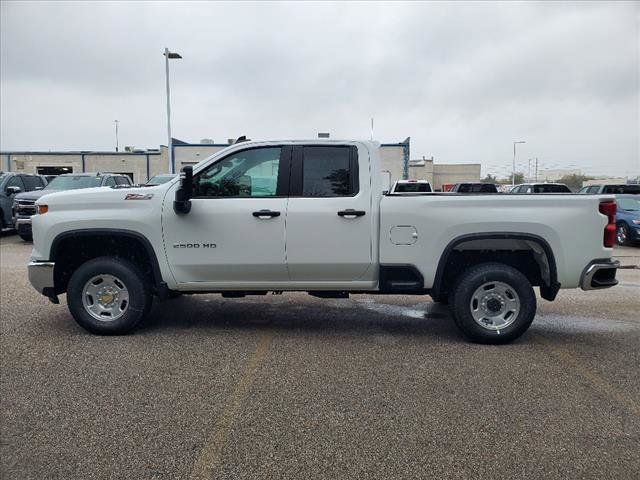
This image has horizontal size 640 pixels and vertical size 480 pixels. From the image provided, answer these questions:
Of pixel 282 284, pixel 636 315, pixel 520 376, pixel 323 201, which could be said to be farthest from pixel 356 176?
pixel 636 315

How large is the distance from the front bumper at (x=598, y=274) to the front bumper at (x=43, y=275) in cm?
553

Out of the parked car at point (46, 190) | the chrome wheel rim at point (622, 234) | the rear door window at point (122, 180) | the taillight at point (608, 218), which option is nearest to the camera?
the taillight at point (608, 218)

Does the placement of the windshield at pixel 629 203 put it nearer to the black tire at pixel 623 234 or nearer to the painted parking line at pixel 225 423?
the black tire at pixel 623 234

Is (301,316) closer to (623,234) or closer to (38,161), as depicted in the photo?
(623,234)

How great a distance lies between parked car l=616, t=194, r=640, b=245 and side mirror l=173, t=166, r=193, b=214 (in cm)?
1381

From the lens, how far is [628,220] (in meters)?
15.2

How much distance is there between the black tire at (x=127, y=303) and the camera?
5.74 m

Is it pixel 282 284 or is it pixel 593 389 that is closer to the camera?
pixel 593 389

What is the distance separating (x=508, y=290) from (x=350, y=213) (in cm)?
182

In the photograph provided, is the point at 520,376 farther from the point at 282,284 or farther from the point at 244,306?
the point at 244,306

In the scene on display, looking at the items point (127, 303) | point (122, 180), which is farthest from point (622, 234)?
point (122, 180)

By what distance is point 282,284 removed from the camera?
5715 mm

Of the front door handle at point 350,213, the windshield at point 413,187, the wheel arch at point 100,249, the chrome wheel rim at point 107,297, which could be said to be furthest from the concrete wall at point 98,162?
the front door handle at point 350,213

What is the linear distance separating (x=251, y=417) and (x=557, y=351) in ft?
10.8
